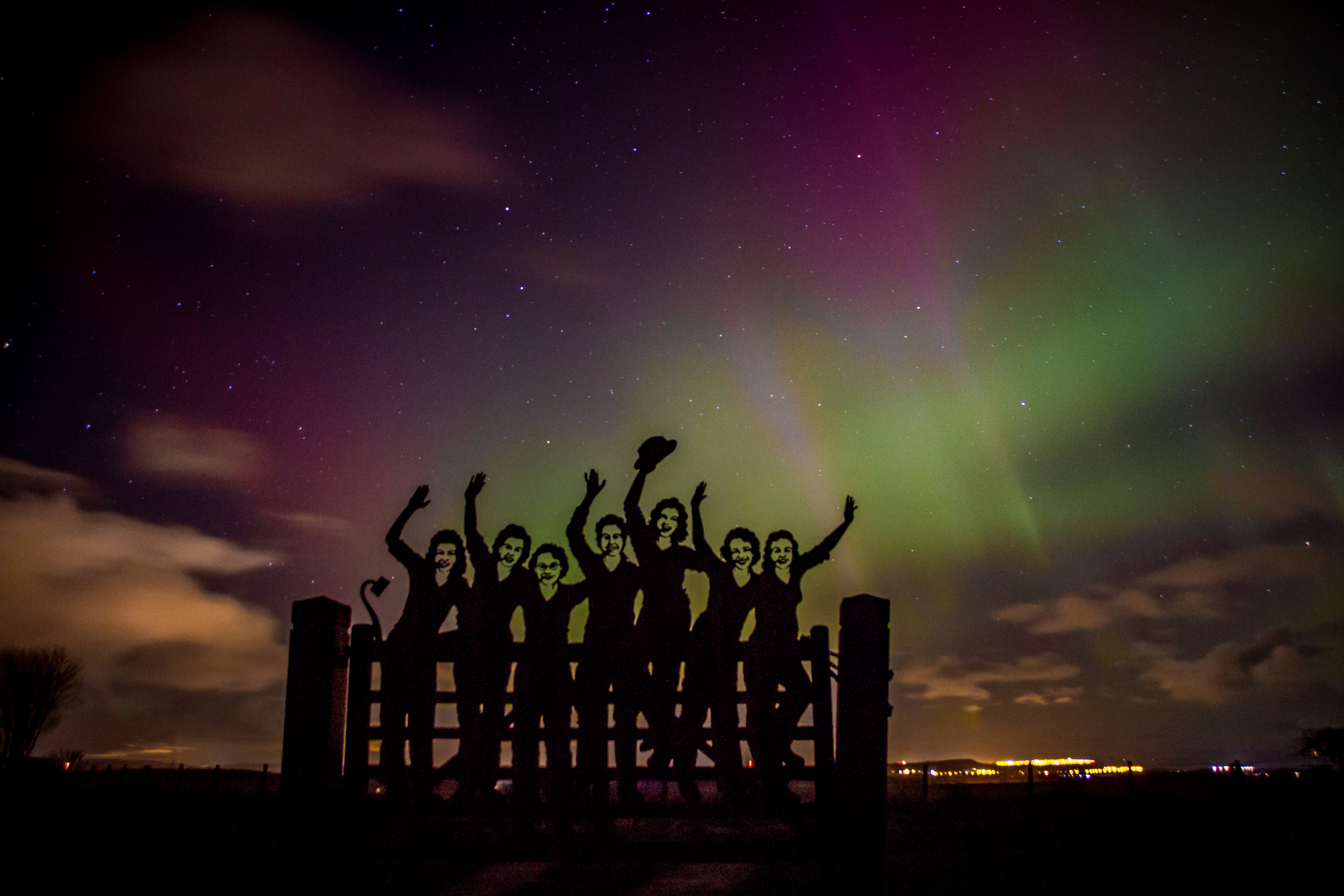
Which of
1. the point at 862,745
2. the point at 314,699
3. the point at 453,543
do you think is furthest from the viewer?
the point at 453,543

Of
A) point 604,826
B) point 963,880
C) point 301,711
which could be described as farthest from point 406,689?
point 963,880

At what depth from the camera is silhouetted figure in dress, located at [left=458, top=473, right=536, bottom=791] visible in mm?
6145

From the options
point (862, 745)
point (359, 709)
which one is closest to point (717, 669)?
point (862, 745)

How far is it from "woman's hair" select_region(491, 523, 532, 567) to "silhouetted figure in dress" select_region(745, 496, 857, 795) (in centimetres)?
220

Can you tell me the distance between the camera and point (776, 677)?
6.12 meters

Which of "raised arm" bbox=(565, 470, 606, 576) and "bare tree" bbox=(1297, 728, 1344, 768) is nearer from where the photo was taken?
"raised arm" bbox=(565, 470, 606, 576)

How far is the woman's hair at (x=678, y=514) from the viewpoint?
7105 millimetres

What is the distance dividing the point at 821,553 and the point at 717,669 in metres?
1.59

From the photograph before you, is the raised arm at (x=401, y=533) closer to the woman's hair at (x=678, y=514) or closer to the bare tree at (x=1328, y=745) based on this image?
the woman's hair at (x=678, y=514)

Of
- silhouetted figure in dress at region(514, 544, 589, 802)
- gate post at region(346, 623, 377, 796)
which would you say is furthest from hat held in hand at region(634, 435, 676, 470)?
gate post at region(346, 623, 377, 796)

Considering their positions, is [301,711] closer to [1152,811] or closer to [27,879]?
[27,879]

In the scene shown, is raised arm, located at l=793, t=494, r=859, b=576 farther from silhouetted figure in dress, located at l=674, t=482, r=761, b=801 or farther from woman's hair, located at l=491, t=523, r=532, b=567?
woman's hair, located at l=491, t=523, r=532, b=567

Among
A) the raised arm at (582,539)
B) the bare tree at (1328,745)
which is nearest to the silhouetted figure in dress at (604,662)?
the raised arm at (582,539)

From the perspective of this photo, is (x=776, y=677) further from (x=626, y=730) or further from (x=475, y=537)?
(x=475, y=537)
